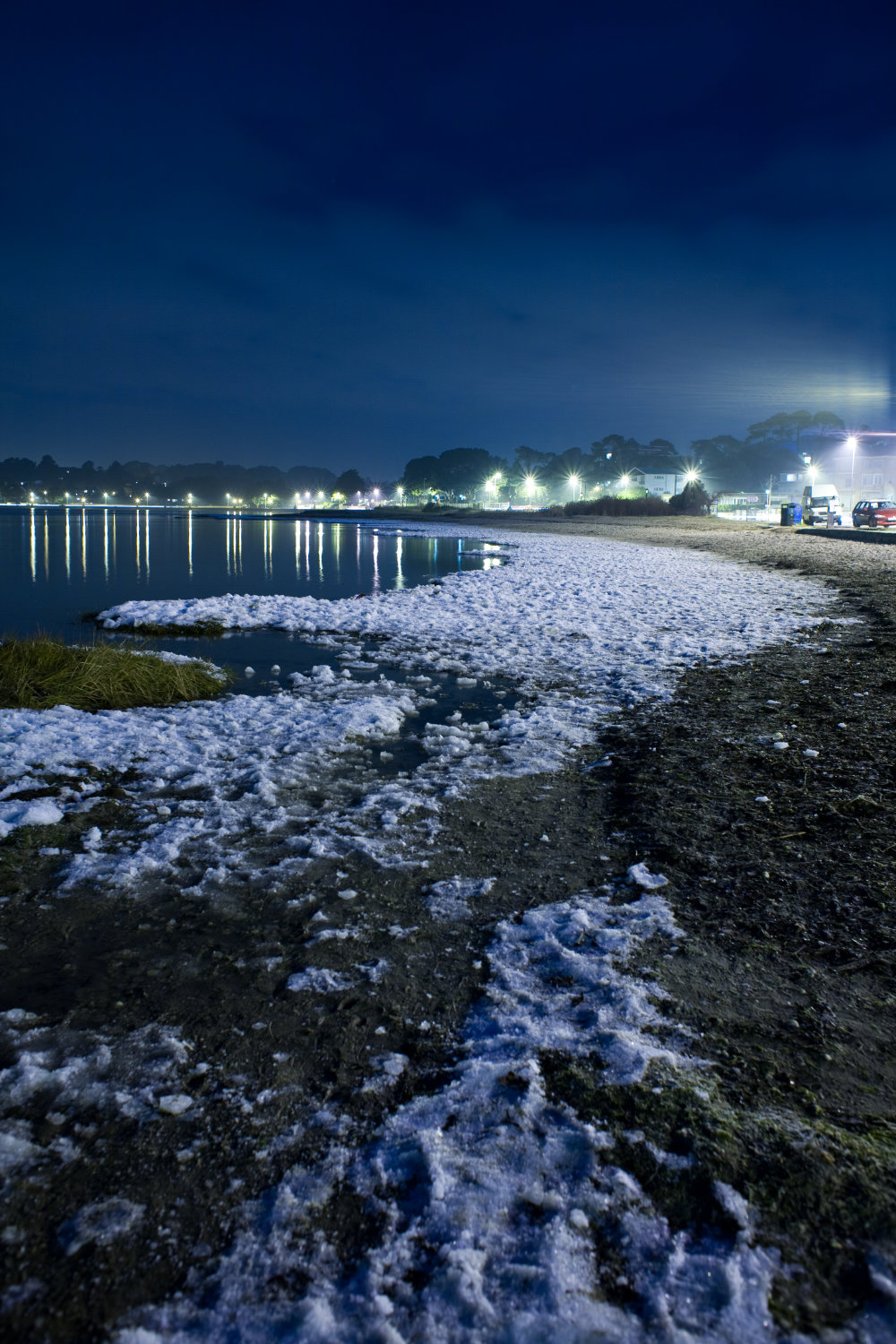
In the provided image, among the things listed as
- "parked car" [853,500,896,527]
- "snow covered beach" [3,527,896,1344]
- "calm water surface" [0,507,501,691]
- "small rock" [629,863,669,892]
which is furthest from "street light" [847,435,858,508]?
"small rock" [629,863,669,892]

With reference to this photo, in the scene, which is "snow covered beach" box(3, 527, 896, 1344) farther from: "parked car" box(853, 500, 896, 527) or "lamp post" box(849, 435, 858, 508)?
"lamp post" box(849, 435, 858, 508)

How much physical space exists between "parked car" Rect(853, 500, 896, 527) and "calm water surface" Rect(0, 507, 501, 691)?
940 inches

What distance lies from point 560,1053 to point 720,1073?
592 mm

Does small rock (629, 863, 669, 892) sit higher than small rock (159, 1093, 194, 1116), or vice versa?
small rock (629, 863, 669, 892)

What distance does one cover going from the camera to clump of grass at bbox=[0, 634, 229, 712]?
828cm

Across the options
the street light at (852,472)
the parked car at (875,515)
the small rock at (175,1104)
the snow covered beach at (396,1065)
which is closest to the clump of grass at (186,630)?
the snow covered beach at (396,1065)

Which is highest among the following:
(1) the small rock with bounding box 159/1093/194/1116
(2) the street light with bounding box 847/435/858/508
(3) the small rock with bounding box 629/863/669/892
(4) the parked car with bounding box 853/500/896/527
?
(2) the street light with bounding box 847/435/858/508

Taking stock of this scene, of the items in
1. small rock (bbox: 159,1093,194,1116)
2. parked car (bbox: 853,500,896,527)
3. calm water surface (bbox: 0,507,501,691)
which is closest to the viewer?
small rock (bbox: 159,1093,194,1116)

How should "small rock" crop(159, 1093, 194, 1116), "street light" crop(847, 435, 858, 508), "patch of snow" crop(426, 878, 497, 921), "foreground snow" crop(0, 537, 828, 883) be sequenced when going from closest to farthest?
"small rock" crop(159, 1093, 194, 1116) → "patch of snow" crop(426, 878, 497, 921) → "foreground snow" crop(0, 537, 828, 883) → "street light" crop(847, 435, 858, 508)

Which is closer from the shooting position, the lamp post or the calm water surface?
the calm water surface

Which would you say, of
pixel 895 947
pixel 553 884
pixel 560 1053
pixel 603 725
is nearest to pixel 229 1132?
pixel 560 1053

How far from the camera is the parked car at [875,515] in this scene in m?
43.3

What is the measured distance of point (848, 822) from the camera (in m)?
4.77

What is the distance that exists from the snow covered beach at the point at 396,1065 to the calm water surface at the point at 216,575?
4.03 meters
